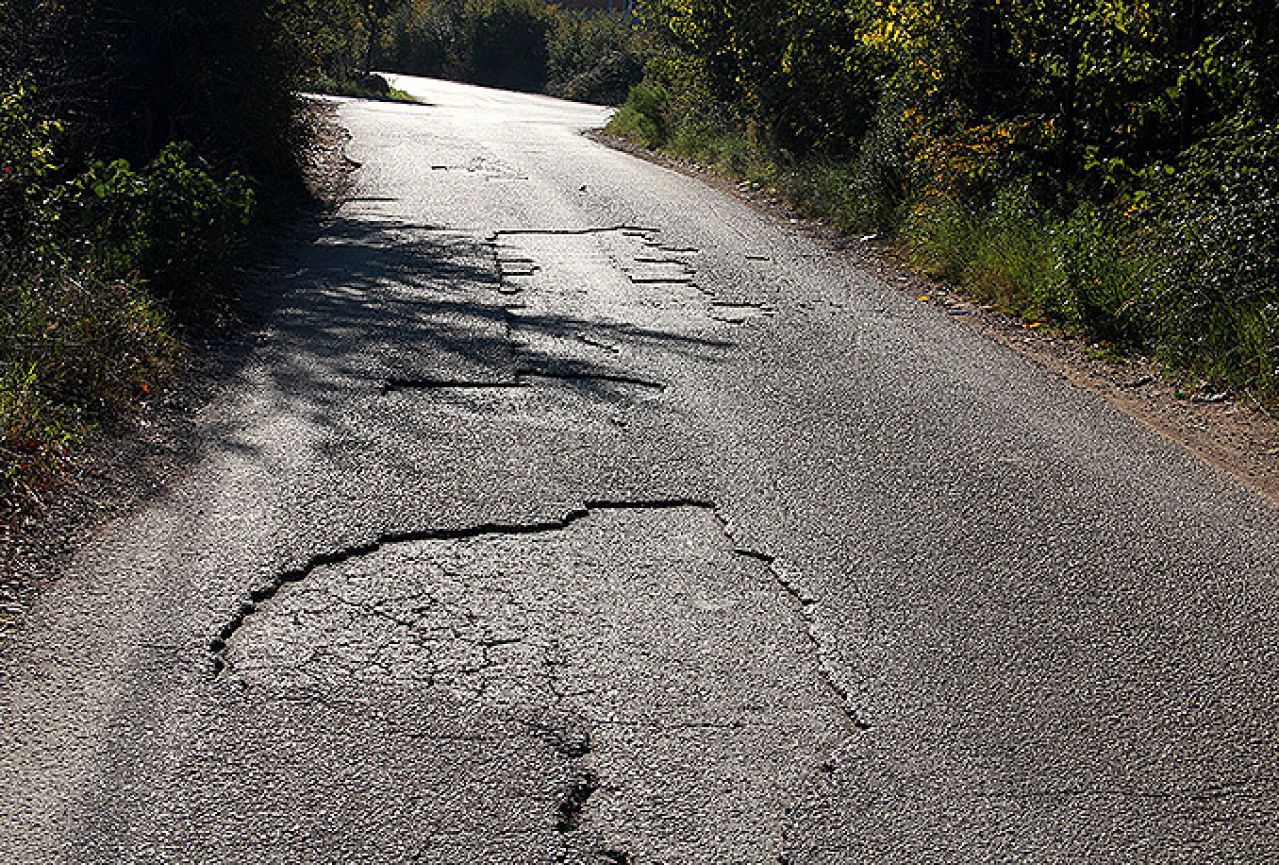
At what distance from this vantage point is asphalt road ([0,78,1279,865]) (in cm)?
319

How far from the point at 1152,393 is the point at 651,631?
15.5ft

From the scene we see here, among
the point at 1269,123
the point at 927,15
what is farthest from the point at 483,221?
the point at 1269,123

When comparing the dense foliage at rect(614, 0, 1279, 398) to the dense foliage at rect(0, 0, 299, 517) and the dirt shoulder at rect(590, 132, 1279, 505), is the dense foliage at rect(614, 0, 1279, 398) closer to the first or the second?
the dirt shoulder at rect(590, 132, 1279, 505)

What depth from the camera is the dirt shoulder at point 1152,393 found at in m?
6.49

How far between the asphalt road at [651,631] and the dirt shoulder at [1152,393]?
285 mm

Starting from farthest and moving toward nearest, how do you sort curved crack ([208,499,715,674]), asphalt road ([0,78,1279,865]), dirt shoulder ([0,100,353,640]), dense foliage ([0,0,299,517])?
dense foliage ([0,0,299,517]) < dirt shoulder ([0,100,353,640]) < curved crack ([208,499,715,674]) < asphalt road ([0,78,1279,865])

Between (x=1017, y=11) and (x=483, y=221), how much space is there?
5374 mm

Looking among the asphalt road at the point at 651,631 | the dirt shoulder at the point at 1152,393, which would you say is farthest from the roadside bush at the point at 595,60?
the asphalt road at the point at 651,631

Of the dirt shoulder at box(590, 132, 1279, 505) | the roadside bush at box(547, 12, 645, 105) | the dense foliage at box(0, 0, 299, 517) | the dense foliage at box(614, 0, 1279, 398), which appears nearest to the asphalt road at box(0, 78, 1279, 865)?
the dirt shoulder at box(590, 132, 1279, 505)

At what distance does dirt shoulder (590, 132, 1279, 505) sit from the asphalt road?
28cm

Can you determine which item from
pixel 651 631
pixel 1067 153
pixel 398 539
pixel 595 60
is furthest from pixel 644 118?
pixel 595 60

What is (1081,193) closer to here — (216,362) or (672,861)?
(216,362)

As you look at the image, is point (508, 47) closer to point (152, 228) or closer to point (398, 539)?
point (152, 228)

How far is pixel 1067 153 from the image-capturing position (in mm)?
11648
